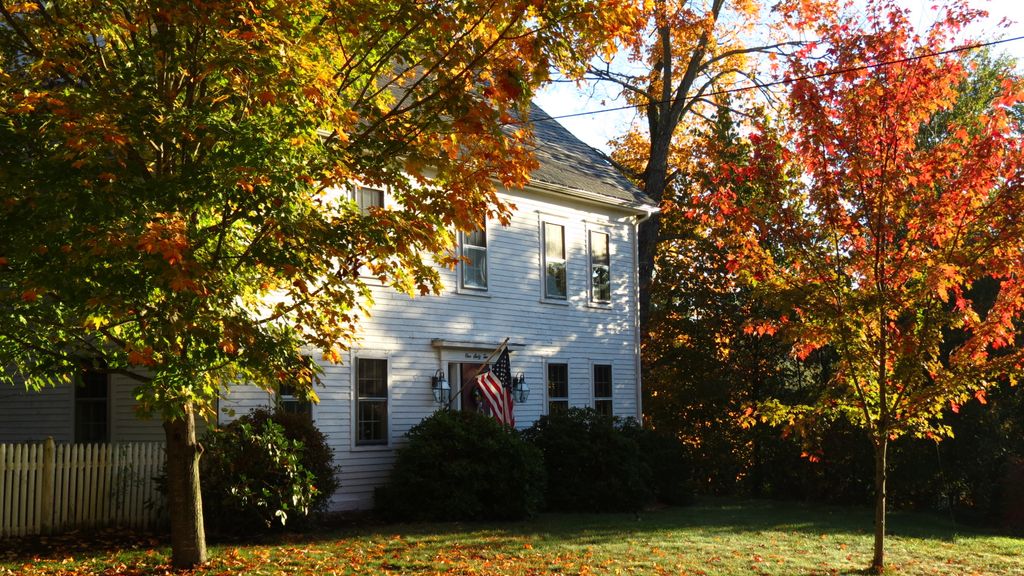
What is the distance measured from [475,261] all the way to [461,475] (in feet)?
15.5

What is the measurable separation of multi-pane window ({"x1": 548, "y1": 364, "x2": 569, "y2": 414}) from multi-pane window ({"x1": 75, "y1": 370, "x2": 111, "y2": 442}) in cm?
862

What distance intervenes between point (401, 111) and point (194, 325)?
2.83 metres

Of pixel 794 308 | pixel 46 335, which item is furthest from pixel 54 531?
pixel 794 308

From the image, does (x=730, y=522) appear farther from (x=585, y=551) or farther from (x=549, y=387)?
(x=585, y=551)

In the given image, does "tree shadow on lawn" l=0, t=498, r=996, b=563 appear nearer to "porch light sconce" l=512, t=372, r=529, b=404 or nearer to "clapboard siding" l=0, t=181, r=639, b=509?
"clapboard siding" l=0, t=181, r=639, b=509

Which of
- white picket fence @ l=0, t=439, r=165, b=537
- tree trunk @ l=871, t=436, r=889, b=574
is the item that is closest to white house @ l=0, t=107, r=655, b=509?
white picket fence @ l=0, t=439, r=165, b=537

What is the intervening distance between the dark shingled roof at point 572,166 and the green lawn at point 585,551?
7.14 meters

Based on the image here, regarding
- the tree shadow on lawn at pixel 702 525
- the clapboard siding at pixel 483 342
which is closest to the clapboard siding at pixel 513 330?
the clapboard siding at pixel 483 342

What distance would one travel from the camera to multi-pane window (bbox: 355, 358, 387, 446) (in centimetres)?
1658

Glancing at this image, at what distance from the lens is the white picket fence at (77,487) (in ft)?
41.2

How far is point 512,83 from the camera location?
8.32m

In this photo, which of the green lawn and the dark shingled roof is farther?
the dark shingled roof

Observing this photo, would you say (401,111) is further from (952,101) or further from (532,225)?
(532,225)

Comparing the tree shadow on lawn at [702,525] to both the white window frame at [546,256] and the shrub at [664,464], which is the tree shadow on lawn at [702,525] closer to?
the shrub at [664,464]
